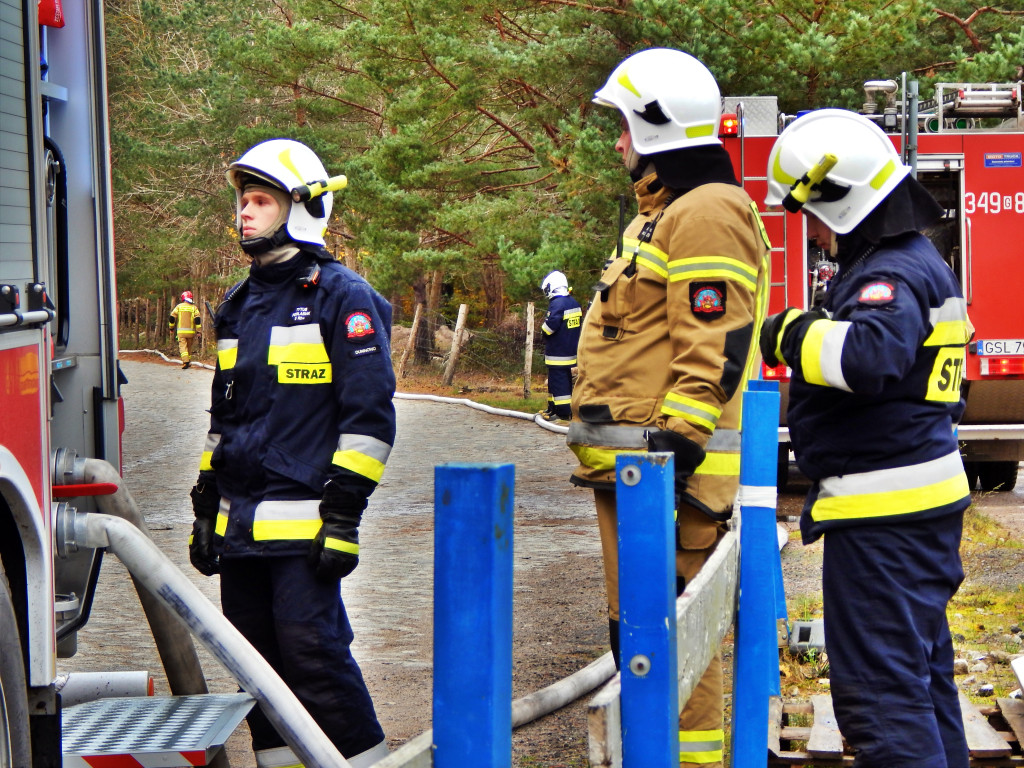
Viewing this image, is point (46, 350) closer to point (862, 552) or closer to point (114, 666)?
point (862, 552)

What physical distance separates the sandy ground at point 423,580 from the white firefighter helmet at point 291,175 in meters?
2.00

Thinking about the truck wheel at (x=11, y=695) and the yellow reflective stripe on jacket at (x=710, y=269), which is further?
the yellow reflective stripe on jacket at (x=710, y=269)

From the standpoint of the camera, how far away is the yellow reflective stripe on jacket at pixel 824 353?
3090 millimetres

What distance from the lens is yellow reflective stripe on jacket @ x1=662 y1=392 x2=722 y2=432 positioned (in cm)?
345

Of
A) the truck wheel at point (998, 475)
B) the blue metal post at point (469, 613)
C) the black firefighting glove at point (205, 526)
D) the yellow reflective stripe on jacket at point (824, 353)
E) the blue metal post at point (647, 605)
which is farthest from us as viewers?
the truck wheel at point (998, 475)

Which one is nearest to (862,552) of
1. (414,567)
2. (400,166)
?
(414,567)

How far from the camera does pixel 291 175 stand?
378cm

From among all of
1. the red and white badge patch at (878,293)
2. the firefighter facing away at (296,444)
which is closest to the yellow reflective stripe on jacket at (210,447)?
the firefighter facing away at (296,444)

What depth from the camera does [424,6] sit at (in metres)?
→ 20.2

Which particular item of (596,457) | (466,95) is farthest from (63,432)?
(466,95)

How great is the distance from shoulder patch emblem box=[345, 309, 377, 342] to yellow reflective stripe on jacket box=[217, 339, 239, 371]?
13.8 inches

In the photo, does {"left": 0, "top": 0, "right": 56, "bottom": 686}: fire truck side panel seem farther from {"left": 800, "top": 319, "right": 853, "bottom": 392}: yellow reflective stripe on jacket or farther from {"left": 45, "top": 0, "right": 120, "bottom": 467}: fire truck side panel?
{"left": 800, "top": 319, "right": 853, "bottom": 392}: yellow reflective stripe on jacket

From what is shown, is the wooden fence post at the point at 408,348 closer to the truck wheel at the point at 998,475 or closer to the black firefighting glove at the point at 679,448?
the truck wheel at the point at 998,475

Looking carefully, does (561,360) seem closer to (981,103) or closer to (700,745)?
(981,103)
